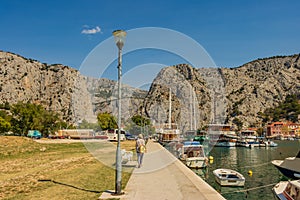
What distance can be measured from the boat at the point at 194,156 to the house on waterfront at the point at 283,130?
145224 mm

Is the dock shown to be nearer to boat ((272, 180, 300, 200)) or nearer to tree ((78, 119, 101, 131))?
boat ((272, 180, 300, 200))

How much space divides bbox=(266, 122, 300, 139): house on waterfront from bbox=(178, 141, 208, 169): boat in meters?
145

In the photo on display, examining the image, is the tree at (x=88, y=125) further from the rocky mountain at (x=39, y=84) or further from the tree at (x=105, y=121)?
the rocky mountain at (x=39, y=84)

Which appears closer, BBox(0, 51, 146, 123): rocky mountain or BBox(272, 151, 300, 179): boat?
BBox(272, 151, 300, 179): boat

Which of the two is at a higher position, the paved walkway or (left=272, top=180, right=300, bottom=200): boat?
the paved walkway

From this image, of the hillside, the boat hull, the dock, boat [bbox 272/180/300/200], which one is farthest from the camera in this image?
the hillside

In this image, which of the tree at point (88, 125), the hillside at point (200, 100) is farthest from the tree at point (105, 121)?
the hillside at point (200, 100)

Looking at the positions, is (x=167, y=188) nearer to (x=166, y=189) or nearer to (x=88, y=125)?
(x=166, y=189)

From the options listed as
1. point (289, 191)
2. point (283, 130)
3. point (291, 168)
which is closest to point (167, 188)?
point (289, 191)

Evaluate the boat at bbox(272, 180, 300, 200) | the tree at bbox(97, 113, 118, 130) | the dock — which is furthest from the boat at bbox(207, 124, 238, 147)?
the dock

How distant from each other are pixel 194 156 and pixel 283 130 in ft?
505

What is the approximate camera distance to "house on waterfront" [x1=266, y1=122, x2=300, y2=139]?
16300 cm

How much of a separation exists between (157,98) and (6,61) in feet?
370

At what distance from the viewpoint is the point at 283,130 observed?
545 ft
